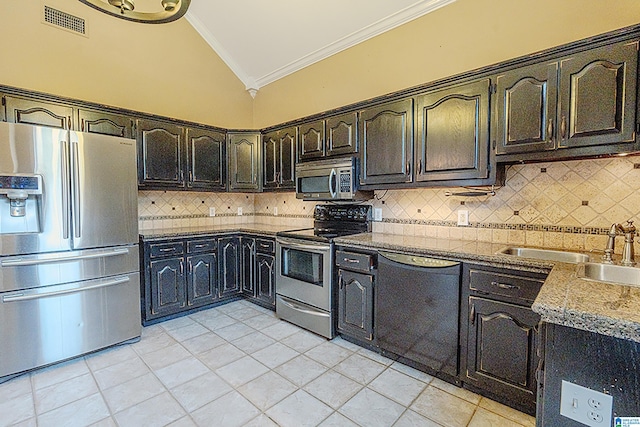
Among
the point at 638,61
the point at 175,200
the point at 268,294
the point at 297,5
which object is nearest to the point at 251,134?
the point at 175,200

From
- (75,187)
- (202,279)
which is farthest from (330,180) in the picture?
(75,187)

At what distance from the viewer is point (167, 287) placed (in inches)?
128

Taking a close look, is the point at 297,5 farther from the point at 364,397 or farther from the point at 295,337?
the point at 364,397

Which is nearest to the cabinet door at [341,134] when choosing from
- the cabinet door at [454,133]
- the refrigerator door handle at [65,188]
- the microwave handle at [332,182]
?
the microwave handle at [332,182]

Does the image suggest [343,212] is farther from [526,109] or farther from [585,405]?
[585,405]

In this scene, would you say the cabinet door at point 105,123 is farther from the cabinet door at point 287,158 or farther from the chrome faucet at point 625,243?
the chrome faucet at point 625,243

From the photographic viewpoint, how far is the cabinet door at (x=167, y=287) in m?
3.16

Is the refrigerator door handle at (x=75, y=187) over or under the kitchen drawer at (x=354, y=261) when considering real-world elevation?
over

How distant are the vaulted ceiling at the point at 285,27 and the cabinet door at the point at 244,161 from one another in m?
1.06

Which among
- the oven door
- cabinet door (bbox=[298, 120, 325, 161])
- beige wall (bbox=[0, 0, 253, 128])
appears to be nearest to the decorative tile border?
the oven door

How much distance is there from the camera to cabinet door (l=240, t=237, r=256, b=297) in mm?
3688

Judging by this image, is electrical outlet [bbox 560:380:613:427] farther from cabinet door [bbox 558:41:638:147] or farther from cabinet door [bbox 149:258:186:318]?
cabinet door [bbox 149:258:186:318]

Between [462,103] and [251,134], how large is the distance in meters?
2.65

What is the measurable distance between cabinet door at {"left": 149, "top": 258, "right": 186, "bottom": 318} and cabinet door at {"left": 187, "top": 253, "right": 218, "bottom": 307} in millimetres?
86
